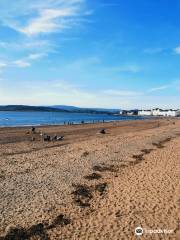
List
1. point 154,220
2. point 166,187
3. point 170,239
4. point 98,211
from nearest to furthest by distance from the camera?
point 170,239 < point 154,220 < point 98,211 < point 166,187

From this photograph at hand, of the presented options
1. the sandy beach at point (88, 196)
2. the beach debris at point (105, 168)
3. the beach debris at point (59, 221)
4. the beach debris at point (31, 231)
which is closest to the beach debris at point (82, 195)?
the sandy beach at point (88, 196)

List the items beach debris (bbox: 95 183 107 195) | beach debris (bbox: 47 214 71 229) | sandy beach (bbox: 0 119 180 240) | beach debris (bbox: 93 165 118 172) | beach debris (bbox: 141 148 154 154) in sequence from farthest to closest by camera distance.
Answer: beach debris (bbox: 141 148 154 154), beach debris (bbox: 93 165 118 172), beach debris (bbox: 95 183 107 195), beach debris (bbox: 47 214 71 229), sandy beach (bbox: 0 119 180 240)

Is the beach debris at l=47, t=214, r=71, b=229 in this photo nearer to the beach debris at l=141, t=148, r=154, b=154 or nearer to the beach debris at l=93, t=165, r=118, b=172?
the beach debris at l=93, t=165, r=118, b=172

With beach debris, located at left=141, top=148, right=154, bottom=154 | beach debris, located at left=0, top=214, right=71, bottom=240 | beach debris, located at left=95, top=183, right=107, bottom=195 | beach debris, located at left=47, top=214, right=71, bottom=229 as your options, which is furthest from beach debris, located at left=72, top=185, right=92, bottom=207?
beach debris, located at left=141, top=148, right=154, bottom=154

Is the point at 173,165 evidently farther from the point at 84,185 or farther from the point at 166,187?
the point at 84,185

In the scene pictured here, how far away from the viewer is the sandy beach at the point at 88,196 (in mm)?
12172

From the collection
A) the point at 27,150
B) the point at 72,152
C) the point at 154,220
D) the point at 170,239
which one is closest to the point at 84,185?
the point at 154,220

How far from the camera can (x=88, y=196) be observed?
16.3m

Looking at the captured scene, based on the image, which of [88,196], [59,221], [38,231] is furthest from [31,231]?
[88,196]

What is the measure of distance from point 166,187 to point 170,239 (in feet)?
20.9

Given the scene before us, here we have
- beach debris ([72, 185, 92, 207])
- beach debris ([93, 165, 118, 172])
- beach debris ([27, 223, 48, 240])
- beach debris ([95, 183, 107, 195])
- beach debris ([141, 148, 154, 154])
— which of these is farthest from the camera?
beach debris ([141, 148, 154, 154])

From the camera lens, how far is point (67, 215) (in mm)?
13617

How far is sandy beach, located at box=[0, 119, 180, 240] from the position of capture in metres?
12.2

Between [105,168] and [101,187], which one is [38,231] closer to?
[101,187]
